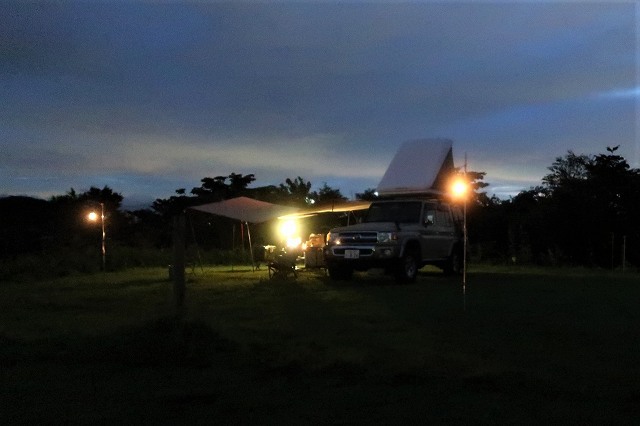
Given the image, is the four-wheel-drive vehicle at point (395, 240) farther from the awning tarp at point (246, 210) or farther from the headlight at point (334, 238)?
the awning tarp at point (246, 210)

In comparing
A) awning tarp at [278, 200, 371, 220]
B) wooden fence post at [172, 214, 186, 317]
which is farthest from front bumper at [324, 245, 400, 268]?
wooden fence post at [172, 214, 186, 317]

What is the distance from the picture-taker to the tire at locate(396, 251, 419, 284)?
16781mm

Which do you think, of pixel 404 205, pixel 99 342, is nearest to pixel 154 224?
pixel 404 205

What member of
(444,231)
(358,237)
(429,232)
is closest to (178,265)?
(358,237)

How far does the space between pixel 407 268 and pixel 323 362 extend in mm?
10108

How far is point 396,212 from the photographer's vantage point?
18094 millimetres

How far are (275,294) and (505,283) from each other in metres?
6.07

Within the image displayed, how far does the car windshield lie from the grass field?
16.8ft

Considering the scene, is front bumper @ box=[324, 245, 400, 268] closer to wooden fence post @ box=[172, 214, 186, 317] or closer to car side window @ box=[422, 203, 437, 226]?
car side window @ box=[422, 203, 437, 226]

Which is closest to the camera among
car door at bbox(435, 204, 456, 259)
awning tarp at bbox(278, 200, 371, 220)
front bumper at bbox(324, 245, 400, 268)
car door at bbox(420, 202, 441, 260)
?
front bumper at bbox(324, 245, 400, 268)

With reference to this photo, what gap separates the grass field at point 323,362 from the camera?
220 inches

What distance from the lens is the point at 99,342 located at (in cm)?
809

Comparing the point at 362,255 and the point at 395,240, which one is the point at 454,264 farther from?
the point at 362,255

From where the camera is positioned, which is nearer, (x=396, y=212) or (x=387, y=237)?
(x=387, y=237)
